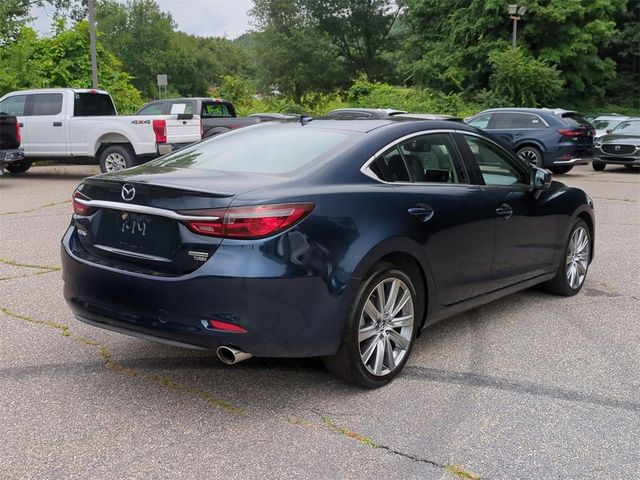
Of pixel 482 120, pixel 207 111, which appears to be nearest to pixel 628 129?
pixel 482 120

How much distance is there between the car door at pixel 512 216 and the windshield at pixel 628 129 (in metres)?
15.9

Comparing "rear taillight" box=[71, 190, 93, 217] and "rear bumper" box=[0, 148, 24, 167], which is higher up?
"rear taillight" box=[71, 190, 93, 217]

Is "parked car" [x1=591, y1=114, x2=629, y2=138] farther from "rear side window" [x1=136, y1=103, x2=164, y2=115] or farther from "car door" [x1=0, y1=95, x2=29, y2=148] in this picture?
"car door" [x1=0, y1=95, x2=29, y2=148]

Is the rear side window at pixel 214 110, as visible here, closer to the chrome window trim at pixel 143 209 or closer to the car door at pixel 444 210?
the car door at pixel 444 210

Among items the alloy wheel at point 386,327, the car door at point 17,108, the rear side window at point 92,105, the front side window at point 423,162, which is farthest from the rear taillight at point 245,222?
the car door at point 17,108

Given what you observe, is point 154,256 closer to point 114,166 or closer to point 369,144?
point 369,144

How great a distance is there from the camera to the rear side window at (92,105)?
1571 cm

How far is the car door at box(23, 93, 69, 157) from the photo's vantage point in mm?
15484

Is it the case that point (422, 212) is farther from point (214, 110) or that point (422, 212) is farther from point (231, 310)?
point (214, 110)

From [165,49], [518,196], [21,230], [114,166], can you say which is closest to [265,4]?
[165,49]

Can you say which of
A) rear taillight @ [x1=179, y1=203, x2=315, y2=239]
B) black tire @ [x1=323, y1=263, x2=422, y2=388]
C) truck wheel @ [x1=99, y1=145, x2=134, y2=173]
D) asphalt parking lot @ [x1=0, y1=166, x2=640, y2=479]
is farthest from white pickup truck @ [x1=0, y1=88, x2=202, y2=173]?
rear taillight @ [x1=179, y1=203, x2=315, y2=239]

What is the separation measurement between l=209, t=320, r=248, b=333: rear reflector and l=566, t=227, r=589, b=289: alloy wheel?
3597mm

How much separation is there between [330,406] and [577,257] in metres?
3.34

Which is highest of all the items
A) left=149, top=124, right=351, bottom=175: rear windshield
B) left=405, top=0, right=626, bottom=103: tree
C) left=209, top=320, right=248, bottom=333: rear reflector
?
left=405, top=0, right=626, bottom=103: tree
